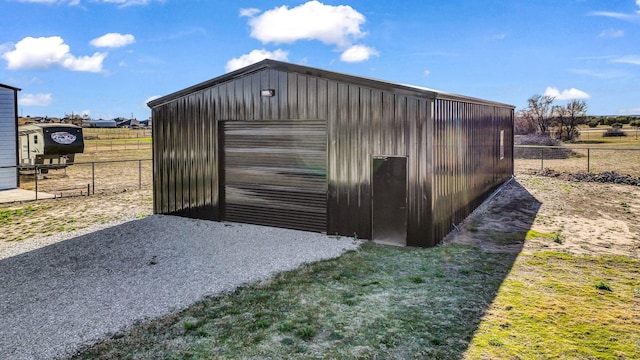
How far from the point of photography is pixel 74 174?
2112cm

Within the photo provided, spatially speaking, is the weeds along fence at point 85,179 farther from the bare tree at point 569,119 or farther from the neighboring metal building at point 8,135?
the bare tree at point 569,119

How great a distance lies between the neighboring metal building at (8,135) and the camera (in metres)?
15.8

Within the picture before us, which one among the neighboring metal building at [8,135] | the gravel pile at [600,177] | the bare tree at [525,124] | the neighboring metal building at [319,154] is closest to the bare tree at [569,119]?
the bare tree at [525,124]

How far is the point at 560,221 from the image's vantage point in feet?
32.8

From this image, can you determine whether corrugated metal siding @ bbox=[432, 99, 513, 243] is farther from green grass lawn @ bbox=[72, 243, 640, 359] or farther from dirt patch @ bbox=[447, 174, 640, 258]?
green grass lawn @ bbox=[72, 243, 640, 359]

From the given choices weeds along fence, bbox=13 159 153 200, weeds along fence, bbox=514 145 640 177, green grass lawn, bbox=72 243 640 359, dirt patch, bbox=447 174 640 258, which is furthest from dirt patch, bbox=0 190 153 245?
weeds along fence, bbox=514 145 640 177

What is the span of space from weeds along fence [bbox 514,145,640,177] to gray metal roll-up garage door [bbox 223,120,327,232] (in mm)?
13647

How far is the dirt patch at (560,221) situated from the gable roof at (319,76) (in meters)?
2.80

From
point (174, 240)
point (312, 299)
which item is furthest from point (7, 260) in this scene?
point (312, 299)

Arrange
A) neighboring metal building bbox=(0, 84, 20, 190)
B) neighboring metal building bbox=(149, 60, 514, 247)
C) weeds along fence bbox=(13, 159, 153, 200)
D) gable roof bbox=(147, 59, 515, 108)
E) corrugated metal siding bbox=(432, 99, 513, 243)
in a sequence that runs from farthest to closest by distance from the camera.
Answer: neighboring metal building bbox=(0, 84, 20, 190) → weeds along fence bbox=(13, 159, 153, 200) → corrugated metal siding bbox=(432, 99, 513, 243) → neighboring metal building bbox=(149, 60, 514, 247) → gable roof bbox=(147, 59, 515, 108)

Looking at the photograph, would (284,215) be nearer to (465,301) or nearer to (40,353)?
(465,301)

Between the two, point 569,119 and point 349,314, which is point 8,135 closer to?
point 349,314

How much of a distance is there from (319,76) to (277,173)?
226 cm

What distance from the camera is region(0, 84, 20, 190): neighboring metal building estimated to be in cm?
1582
